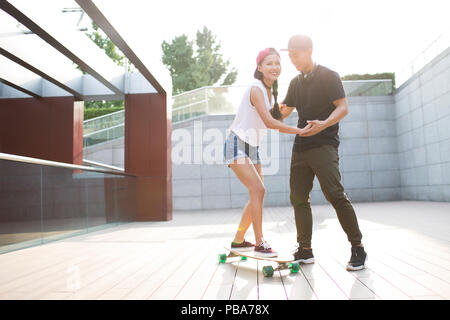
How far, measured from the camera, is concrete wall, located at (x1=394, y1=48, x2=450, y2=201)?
1009 cm

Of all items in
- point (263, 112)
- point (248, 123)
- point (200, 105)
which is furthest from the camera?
point (200, 105)

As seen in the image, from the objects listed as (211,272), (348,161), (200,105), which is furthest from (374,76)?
(211,272)

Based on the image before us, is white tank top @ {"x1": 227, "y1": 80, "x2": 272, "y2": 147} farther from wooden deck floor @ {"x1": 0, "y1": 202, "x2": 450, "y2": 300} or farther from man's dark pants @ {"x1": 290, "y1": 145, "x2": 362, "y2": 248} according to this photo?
wooden deck floor @ {"x1": 0, "y1": 202, "x2": 450, "y2": 300}

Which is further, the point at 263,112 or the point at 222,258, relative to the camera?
the point at 222,258

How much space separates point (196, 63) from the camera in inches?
1237

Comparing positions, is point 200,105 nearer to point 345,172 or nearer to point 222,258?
point 345,172

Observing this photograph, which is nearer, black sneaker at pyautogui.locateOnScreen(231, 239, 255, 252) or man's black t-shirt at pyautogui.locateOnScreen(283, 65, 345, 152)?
man's black t-shirt at pyautogui.locateOnScreen(283, 65, 345, 152)

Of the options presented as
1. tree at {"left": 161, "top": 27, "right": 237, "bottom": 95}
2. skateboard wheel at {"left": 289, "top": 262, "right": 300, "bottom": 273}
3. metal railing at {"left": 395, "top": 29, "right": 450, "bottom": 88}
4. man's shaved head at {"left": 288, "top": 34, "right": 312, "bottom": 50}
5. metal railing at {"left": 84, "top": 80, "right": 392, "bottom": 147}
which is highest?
tree at {"left": 161, "top": 27, "right": 237, "bottom": 95}

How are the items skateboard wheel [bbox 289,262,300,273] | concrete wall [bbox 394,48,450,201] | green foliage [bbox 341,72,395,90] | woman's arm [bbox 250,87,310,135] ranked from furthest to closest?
green foliage [bbox 341,72,395,90] → concrete wall [bbox 394,48,450,201] → woman's arm [bbox 250,87,310,135] → skateboard wheel [bbox 289,262,300,273]

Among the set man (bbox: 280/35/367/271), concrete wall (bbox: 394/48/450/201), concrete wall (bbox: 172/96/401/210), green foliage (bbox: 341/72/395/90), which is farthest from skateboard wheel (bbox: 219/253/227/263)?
green foliage (bbox: 341/72/395/90)

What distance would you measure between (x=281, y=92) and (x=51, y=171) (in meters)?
9.40

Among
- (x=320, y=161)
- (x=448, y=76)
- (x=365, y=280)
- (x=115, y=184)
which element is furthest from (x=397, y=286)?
(x=448, y=76)

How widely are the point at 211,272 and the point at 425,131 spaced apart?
409 inches

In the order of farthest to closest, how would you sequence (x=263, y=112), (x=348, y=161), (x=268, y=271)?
(x=348, y=161) → (x=263, y=112) → (x=268, y=271)
